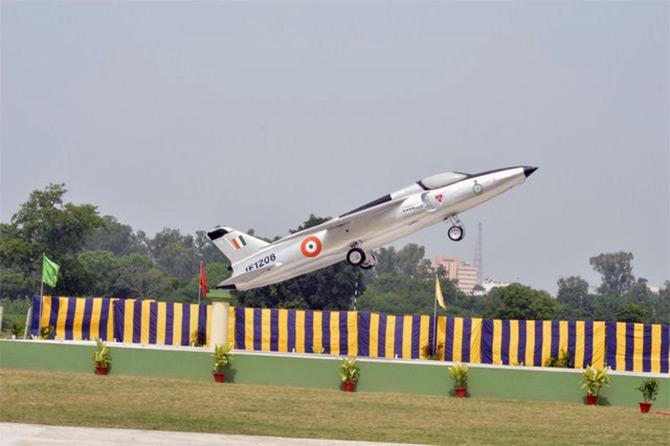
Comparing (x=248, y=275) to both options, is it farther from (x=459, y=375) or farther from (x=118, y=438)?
(x=118, y=438)

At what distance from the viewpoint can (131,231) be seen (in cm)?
19875

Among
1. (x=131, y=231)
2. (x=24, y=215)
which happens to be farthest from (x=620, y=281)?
(x=24, y=215)

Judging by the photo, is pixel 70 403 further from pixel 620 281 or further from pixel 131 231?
pixel 131 231

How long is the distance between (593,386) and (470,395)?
10.8ft

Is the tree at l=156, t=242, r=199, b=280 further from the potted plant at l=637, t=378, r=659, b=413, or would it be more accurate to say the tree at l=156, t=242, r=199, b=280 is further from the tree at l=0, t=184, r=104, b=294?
the potted plant at l=637, t=378, r=659, b=413

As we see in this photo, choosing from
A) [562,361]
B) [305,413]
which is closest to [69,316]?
[305,413]

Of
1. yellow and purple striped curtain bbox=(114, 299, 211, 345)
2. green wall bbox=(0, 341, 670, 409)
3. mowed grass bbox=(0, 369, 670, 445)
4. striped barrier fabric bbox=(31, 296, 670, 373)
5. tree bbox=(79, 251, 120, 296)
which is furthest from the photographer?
tree bbox=(79, 251, 120, 296)

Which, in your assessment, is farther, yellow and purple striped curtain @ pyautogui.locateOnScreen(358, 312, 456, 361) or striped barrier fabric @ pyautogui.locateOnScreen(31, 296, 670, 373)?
yellow and purple striped curtain @ pyautogui.locateOnScreen(358, 312, 456, 361)

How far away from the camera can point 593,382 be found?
30938 millimetres

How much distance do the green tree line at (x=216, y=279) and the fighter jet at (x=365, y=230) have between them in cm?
3235

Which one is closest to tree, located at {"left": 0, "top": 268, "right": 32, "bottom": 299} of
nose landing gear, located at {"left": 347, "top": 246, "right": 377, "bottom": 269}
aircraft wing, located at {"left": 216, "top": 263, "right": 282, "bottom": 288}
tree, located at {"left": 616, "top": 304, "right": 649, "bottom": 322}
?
tree, located at {"left": 616, "top": 304, "right": 649, "bottom": 322}

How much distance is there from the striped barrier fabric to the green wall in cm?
657

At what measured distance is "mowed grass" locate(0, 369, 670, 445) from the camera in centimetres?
2439

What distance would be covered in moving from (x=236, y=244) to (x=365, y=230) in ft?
15.7
